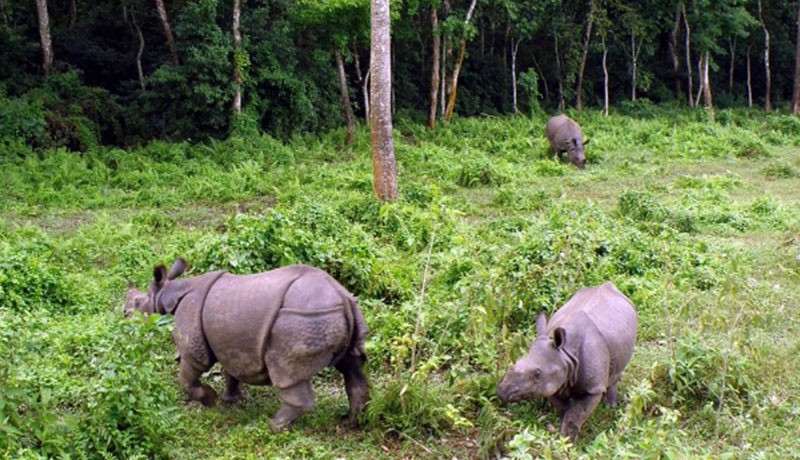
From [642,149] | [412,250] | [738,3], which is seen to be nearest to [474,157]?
[642,149]

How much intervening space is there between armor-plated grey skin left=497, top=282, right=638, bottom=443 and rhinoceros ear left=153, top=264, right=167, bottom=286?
2.69 metres

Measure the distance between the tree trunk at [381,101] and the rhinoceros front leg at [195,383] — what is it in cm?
749

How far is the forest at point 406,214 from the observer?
6172 millimetres

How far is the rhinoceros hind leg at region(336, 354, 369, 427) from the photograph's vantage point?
21.3 feet

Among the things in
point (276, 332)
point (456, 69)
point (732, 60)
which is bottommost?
point (276, 332)

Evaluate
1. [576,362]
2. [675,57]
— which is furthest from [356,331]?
[675,57]

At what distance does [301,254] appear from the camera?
9.12m

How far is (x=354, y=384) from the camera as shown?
652cm

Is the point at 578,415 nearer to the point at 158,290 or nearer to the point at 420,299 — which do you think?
the point at 420,299

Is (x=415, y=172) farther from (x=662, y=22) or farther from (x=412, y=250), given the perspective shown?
(x=662, y=22)

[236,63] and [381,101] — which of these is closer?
[381,101]

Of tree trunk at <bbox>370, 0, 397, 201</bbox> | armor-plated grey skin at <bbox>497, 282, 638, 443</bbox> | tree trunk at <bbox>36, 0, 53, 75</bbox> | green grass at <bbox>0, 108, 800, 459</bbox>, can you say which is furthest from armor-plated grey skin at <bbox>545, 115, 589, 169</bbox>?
armor-plated grey skin at <bbox>497, 282, 638, 443</bbox>

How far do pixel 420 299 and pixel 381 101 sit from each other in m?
6.82

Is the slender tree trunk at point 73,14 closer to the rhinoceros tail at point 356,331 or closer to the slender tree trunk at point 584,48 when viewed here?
the slender tree trunk at point 584,48
